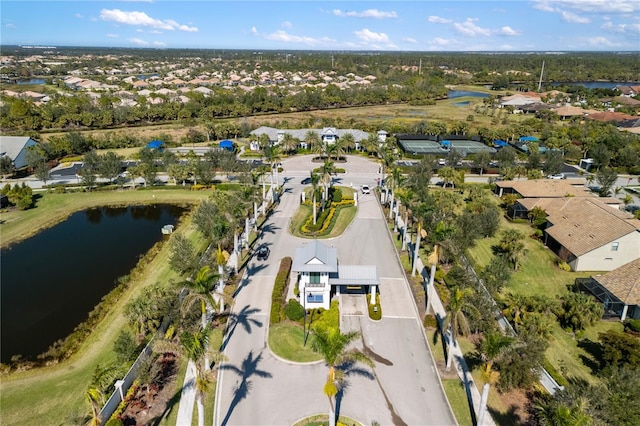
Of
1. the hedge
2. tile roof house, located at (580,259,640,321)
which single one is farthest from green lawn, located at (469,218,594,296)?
the hedge

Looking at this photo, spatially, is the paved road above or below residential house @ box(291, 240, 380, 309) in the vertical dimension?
below

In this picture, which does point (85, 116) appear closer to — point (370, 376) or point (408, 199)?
point (408, 199)

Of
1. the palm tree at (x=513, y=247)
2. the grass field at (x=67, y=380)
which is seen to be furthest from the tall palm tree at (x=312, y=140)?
the palm tree at (x=513, y=247)

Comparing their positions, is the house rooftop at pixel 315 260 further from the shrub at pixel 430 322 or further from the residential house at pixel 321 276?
the shrub at pixel 430 322

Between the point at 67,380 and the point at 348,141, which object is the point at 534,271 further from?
the point at 348,141

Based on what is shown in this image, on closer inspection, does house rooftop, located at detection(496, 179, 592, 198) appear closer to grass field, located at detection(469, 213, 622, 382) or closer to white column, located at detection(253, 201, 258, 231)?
grass field, located at detection(469, 213, 622, 382)

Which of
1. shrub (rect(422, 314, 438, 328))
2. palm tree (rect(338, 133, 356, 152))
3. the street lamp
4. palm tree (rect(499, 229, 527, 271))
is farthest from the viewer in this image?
palm tree (rect(338, 133, 356, 152))
